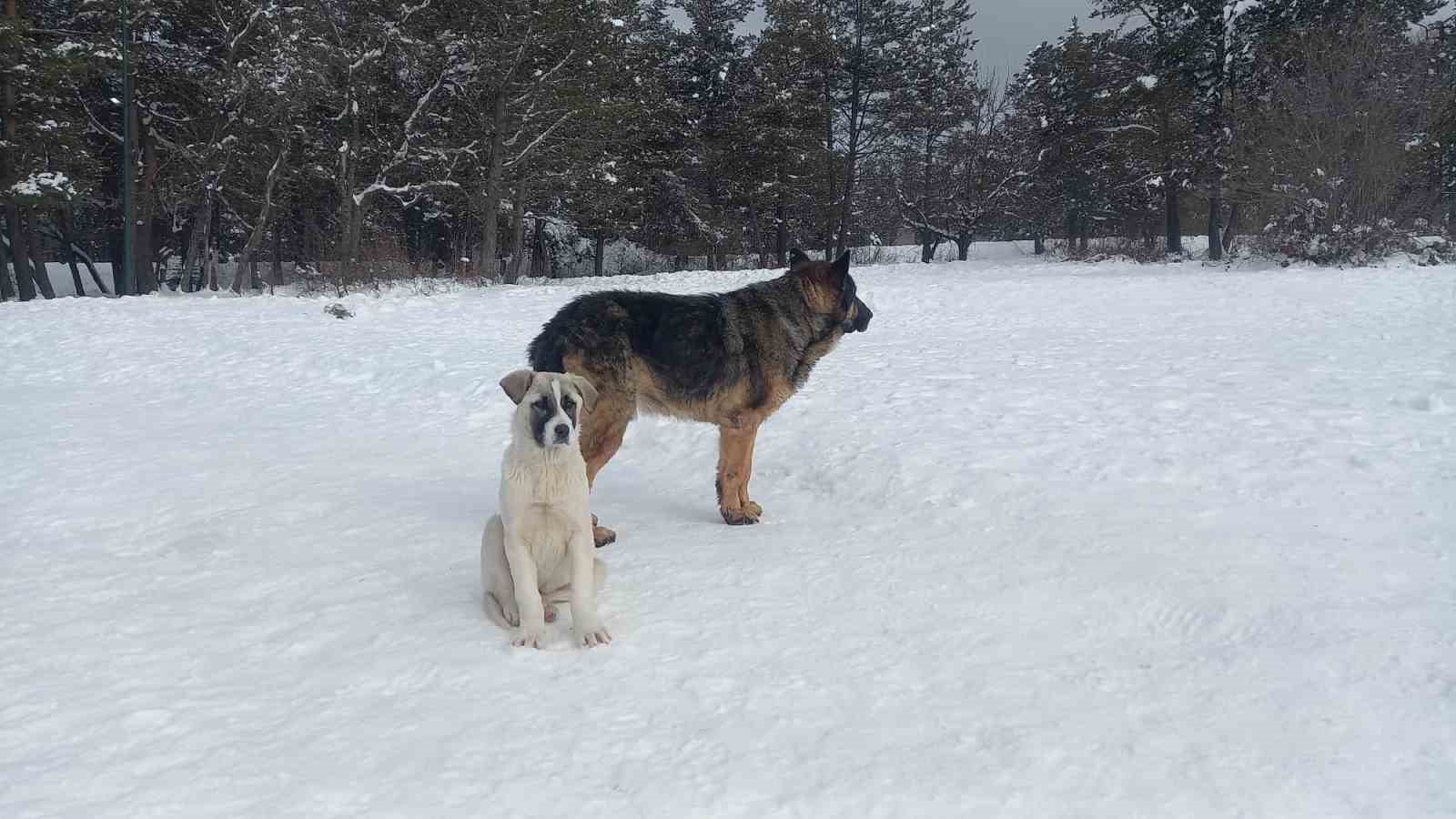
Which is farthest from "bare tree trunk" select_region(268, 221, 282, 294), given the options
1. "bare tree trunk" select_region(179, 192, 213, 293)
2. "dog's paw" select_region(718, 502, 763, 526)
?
"dog's paw" select_region(718, 502, 763, 526)

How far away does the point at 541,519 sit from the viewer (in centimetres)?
416

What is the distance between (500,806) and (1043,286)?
22.5 m

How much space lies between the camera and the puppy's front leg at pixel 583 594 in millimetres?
4082

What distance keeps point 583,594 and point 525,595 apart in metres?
0.28

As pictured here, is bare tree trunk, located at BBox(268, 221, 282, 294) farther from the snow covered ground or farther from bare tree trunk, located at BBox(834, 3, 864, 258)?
the snow covered ground

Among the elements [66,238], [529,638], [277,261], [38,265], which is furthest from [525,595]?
[277,261]

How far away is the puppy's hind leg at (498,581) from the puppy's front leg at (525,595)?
18cm

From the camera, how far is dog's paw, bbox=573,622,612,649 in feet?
13.3

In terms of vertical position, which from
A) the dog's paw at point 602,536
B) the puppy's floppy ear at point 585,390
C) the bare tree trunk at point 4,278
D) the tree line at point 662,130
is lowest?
the dog's paw at point 602,536

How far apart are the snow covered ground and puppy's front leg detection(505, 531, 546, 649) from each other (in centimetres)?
10

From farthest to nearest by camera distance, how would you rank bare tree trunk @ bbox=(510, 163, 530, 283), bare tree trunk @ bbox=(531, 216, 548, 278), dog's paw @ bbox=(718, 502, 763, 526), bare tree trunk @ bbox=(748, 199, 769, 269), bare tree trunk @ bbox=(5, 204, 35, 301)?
bare tree trunk @ bbox=(531, 216, 548, 278) < bare tree trunk @ bbox=(748, 199, 769, 269) < bare tree trunk @ bbox=(510, 163, 530, 283) < bare tree trunk @ bbox=(5, 204, 35, 301) < dog's paw @ bbox=(718, 502, 763, 526)

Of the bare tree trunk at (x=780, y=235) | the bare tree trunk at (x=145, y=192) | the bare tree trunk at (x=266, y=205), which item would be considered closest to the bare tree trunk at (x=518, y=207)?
the bare tree trunk at (x=266, y=205)

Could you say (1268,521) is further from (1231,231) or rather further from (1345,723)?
(1231,231)

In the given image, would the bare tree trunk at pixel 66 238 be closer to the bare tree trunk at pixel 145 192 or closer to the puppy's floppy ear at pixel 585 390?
the bare tree trunk at pixel 145 192
